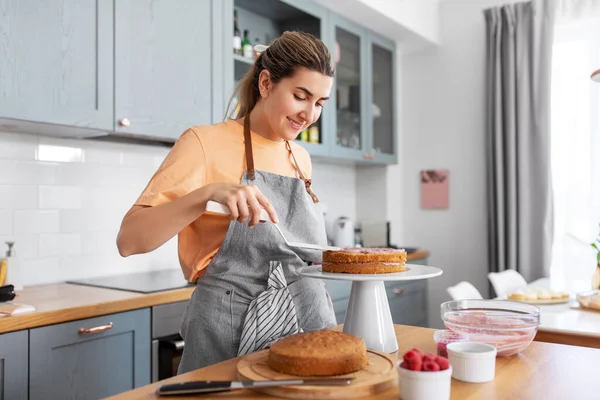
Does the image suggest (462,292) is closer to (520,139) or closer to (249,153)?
(520,139)

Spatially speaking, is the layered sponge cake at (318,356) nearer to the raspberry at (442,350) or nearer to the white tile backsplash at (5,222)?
the raspberry at (442,350)

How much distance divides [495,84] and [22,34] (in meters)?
2.89

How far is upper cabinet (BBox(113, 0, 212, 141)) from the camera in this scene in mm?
2283

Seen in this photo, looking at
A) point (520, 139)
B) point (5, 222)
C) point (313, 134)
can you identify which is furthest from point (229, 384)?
point (520, 139)

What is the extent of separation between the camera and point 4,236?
2275 mm

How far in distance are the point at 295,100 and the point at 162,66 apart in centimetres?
119

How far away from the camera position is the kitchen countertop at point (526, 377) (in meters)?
0.94

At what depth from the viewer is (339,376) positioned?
37.6 inches

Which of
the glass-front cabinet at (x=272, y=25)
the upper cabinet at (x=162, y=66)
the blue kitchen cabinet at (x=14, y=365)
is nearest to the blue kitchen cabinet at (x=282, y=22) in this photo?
the glass-front cabinet at (x=272, y=25)

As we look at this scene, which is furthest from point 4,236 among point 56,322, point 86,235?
point 56,322

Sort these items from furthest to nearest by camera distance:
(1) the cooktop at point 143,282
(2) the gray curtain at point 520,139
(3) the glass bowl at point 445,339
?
(2) the gray curtain at point 520,139
(1) the cooktop at point 143,282
(3) the glass bowl at point 445,339

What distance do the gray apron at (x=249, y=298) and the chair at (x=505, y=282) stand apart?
1864 millimetres

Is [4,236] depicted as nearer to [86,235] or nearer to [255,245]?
[86,235]

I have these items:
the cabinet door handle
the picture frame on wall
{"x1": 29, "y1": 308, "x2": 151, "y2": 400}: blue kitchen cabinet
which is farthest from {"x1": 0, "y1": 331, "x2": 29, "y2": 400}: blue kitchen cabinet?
the picture frame on wall
